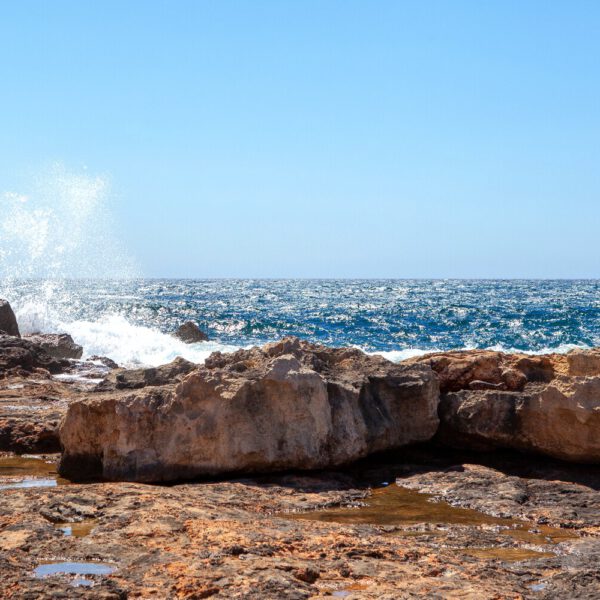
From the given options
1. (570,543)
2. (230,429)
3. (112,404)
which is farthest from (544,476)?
(112,404)

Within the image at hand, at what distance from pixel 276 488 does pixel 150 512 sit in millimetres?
1432

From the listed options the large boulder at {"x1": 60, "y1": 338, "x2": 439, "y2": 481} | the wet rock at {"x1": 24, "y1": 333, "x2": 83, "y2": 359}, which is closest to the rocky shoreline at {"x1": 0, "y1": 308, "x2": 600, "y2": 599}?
the large boulder at {"x1": 60, "y1": 338, "x2": 439, "y2": 481}

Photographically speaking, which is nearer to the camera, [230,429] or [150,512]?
[150,512]

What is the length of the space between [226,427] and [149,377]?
211 cm

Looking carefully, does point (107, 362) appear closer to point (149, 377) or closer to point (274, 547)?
point (149, 377)

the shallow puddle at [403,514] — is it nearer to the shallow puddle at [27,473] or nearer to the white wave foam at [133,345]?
the shallow puddle at [27,473]

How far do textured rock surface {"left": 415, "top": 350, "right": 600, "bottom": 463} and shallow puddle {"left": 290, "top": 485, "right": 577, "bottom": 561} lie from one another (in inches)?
51.1

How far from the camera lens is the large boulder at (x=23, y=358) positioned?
12281mm

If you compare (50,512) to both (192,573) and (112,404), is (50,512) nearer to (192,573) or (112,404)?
(192,573)

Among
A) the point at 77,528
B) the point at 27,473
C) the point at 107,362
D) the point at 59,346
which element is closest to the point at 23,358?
the point at 107,362

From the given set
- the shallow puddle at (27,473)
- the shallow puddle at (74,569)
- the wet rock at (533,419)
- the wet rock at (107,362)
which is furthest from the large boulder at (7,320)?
the shallow puddle at (74,569)

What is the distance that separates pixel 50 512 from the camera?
4.73 metres

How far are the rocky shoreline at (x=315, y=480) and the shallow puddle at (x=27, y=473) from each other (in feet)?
0.11

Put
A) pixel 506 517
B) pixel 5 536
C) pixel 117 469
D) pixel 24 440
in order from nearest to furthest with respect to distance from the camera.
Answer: pixel 5 536 < pixel 506 517 < pixel 117 469 < pixel 24 440
